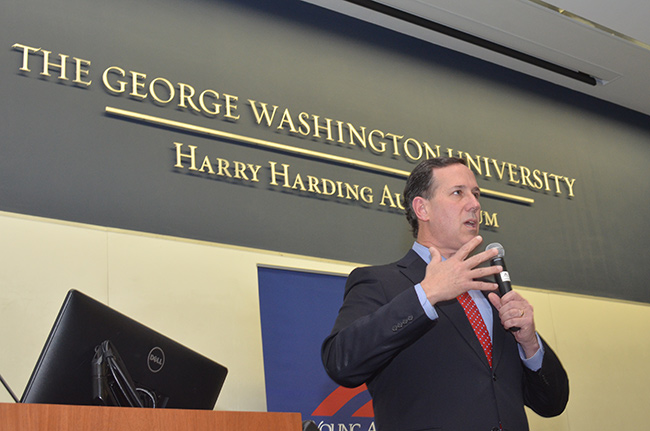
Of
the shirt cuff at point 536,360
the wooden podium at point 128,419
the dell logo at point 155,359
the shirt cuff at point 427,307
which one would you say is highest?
the shirt cuff at point 427,307

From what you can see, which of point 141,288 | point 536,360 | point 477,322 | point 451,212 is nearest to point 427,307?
point 477,322

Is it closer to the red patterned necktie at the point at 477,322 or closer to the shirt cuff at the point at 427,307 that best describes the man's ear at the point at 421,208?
the red patterned necktie at the point at 477,322

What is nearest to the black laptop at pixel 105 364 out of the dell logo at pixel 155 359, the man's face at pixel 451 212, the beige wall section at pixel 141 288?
the dell logo at pixel 155 359

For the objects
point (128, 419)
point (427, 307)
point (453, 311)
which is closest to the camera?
point (128, 419)

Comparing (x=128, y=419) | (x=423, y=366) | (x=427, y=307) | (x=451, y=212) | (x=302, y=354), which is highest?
(x=451, y=212)

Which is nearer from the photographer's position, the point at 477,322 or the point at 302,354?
the point at 477,322

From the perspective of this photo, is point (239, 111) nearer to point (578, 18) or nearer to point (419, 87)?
point (419, 87)

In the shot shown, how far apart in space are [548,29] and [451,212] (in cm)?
299

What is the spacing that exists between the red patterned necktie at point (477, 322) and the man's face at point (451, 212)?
0.74 ft

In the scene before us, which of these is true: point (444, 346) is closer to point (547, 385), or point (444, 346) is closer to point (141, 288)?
point (547, 385)

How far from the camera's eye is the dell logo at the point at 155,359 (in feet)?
6.15

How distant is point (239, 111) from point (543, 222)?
7.65ft

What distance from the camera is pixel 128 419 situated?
1456 millimetres

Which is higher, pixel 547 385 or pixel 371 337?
pixel 371 337
